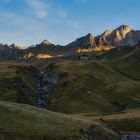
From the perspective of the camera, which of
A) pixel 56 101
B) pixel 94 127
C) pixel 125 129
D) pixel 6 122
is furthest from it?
pixel 56 101

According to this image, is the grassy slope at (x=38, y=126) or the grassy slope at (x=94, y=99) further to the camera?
the grassy slope at (x=94, y=99)

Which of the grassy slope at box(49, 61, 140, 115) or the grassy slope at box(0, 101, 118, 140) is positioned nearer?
the grassy slope at box(0, 101, 118, 140)

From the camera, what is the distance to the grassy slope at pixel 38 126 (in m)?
65.1

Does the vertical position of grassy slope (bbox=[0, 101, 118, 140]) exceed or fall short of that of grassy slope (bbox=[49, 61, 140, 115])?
it exceeds it

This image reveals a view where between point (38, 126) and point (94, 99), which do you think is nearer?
point (38, 126)

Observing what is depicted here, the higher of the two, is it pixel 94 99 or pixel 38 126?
pixel 38 126

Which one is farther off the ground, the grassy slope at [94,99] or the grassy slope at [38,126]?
the grassy slope at [38,126]

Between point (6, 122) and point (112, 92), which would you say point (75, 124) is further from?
point (112, 92)

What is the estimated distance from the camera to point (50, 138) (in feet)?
219

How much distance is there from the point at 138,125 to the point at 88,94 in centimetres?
7598

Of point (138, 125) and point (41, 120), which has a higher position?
point (41, 120)

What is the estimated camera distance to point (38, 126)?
7156cm

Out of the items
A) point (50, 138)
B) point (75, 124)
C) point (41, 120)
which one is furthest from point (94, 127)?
point (50, 138)

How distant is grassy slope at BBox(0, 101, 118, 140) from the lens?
214 ft
